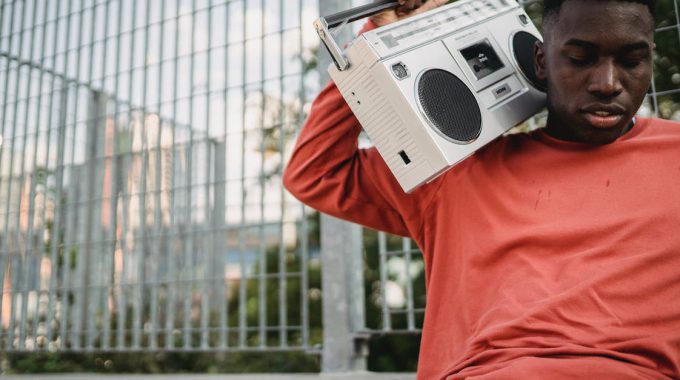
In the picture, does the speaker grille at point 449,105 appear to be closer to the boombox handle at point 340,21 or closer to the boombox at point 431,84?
the boombox at point 431,84

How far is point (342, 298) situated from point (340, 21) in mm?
1186

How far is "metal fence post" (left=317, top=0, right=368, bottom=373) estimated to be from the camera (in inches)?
84.7

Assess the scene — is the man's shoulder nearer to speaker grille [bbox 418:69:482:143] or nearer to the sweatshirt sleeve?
speaker grille [bbox 418:69:482:143]

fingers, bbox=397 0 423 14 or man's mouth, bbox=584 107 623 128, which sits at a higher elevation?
fingers, bbox=397 0 423 14

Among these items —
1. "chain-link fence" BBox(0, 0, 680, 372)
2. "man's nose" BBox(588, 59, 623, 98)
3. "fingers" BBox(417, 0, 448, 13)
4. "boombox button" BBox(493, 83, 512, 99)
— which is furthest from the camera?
"chain-link fence" BBox(0, 0, 680, 372)

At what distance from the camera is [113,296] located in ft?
9.69

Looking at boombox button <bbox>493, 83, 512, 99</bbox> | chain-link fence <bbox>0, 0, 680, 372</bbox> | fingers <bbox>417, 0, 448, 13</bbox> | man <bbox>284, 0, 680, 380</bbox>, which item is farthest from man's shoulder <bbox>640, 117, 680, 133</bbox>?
chain-link fence <bbox>0, 0, 680, 372</bbox>

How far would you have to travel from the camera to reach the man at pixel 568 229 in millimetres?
946

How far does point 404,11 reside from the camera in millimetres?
1271

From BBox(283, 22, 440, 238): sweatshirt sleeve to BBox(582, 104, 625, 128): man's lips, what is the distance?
1.20ft

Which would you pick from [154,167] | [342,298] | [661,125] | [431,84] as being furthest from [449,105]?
[154,167]

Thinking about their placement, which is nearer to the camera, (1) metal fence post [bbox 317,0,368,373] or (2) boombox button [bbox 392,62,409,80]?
(2) boombox button [bbox 392,62,409,80]

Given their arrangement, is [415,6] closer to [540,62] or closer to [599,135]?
[540,62]

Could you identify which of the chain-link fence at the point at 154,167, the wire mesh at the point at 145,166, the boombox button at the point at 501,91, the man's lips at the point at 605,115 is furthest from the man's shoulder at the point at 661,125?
the wire mesh at the point at 145,166
